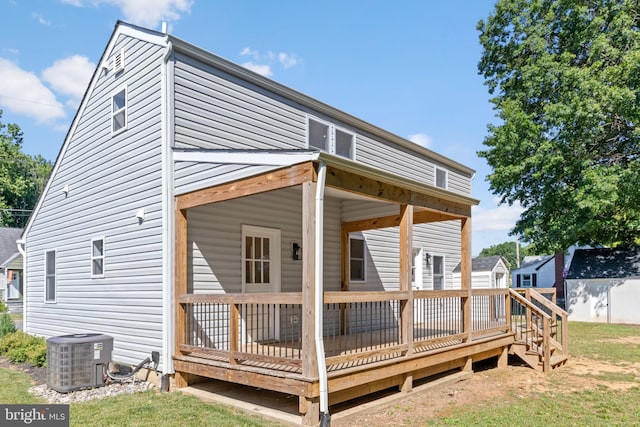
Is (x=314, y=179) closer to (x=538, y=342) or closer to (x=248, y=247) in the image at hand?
(x=248, y=247)

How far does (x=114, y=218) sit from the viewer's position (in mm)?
8445

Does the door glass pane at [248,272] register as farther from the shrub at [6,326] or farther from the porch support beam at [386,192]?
the shrub at [6,326]

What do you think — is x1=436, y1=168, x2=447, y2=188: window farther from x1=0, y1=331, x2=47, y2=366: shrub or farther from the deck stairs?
x1=0, y1=331, x2=47, y2=366: shrub

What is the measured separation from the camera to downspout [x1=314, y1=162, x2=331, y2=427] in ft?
16.6

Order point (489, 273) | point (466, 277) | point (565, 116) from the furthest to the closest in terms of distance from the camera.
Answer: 1. point (489, 273)
2. point (565, 116)
3. point (466, 277)

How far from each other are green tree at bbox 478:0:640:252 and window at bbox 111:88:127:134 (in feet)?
48.1

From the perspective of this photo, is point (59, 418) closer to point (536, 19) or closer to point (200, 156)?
point (200, 156)

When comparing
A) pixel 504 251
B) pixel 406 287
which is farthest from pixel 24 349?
pixel 504 251

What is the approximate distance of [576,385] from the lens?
25.0ft

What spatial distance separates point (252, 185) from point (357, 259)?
519 centimetres

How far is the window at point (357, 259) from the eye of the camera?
415 inches

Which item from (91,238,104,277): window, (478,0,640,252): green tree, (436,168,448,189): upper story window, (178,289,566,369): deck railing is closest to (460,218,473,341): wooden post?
(178,289,566,369): deck railing

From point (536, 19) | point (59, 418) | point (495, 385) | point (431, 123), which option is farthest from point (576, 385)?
point (536, 19)

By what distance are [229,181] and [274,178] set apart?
89 centimetres
